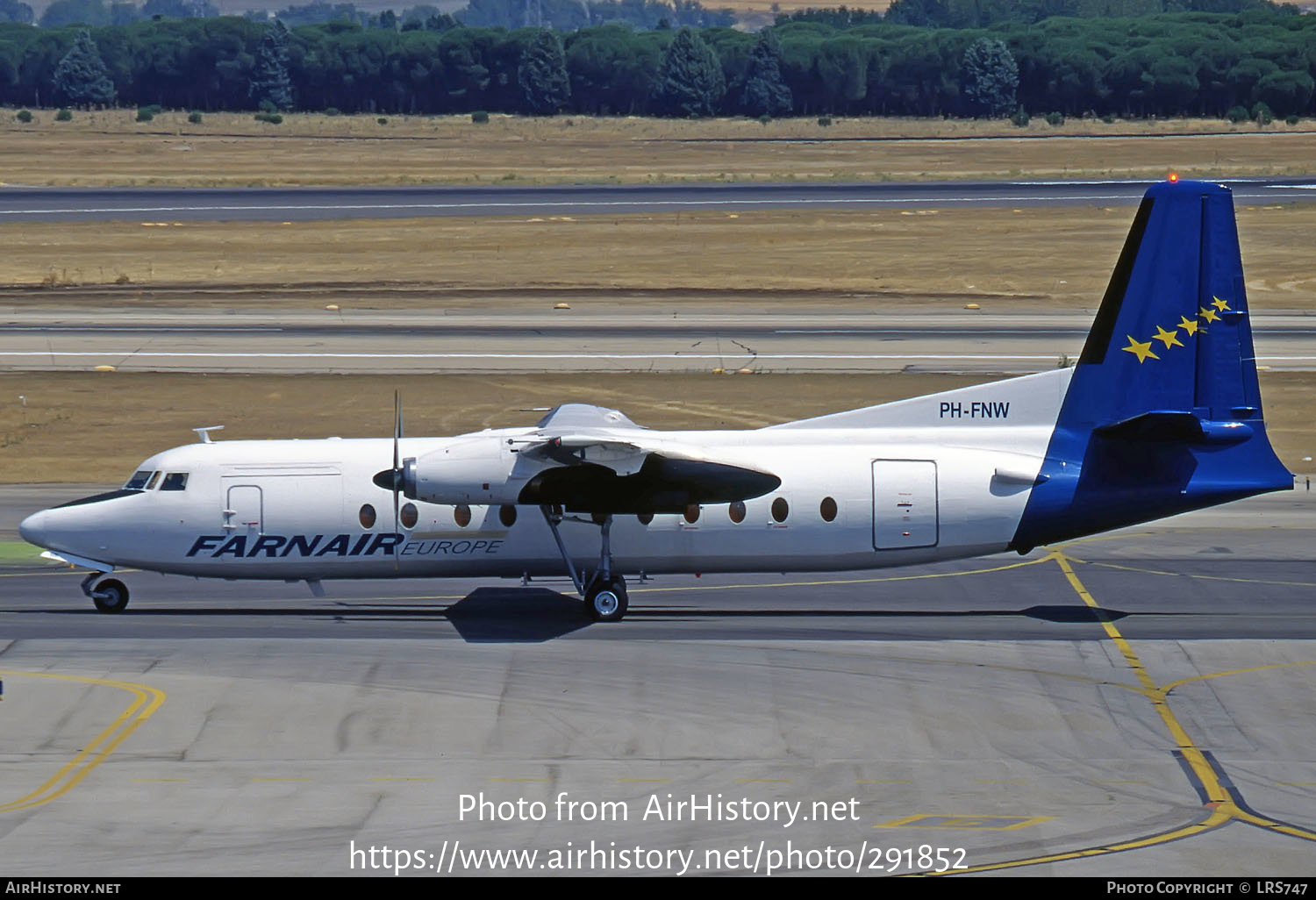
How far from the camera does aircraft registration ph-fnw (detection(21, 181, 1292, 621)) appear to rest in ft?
85.3

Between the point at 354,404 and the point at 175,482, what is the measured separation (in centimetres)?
1726

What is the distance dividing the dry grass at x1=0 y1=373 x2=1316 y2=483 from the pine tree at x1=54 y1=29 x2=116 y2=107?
123m

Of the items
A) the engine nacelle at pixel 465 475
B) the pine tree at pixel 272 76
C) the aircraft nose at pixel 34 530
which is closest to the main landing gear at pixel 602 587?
the engine nacelle at pixel 465 475

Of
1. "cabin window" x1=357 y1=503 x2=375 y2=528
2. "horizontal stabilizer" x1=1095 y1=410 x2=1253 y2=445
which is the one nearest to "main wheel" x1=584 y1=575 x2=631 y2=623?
"cabin window" x1=357 y1=503 x2=375 y2=528

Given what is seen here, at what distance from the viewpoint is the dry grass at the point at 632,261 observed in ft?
208

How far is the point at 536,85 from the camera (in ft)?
505

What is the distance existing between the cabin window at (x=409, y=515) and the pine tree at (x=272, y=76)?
459ft

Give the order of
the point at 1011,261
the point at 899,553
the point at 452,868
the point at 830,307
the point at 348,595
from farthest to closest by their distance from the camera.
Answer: the point at 1011,261, the point at 830,307, the point at 348,595, the point at 899,553, the point at 452,868

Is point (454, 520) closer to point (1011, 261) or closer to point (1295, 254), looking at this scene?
point (1011, 261)

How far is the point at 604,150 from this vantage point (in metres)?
126

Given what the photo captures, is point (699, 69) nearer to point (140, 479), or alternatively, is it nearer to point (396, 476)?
point (140, 479)

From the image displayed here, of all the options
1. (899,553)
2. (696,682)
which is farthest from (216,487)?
(899,553)

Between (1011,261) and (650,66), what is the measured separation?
90.4 metres

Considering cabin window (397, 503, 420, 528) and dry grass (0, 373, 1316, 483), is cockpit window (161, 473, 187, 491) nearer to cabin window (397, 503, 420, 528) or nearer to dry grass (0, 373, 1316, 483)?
cabin window (397, 503, 420, 528)
